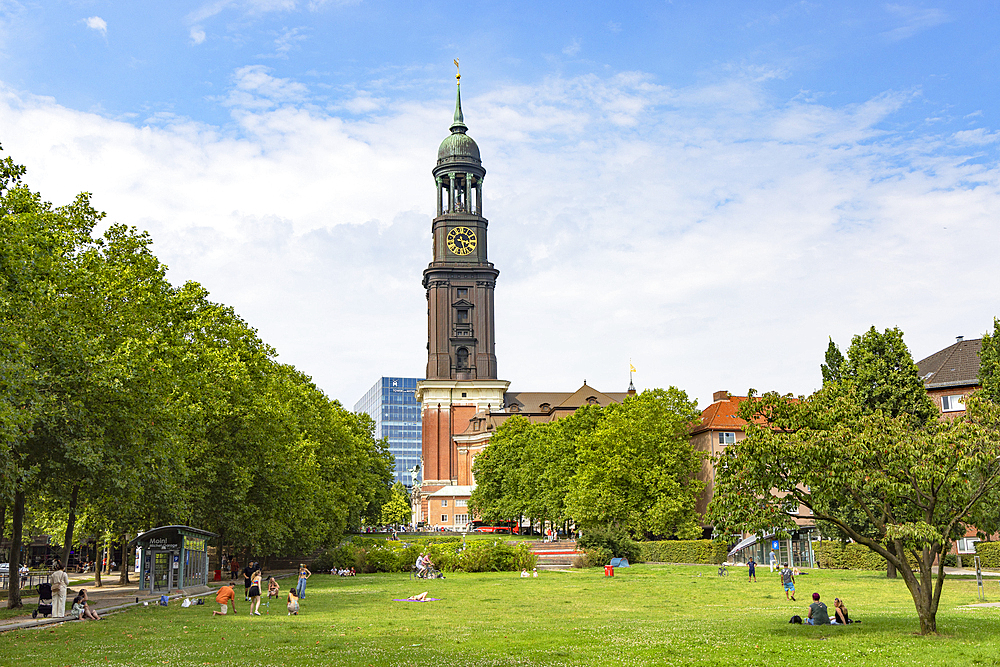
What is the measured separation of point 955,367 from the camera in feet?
230

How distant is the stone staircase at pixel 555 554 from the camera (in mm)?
70631

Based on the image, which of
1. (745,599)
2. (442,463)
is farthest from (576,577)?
(442,463)

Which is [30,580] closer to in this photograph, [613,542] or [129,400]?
[129,400]

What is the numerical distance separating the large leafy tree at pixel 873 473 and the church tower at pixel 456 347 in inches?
5250

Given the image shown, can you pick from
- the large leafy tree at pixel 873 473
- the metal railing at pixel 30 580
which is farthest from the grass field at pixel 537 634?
the metal railing at pixel 30 580

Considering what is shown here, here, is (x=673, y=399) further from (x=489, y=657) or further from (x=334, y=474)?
(x=489, y=657)

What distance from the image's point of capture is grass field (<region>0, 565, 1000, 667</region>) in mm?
19234

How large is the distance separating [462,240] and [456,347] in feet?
61.0

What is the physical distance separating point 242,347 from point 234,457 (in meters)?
7.08

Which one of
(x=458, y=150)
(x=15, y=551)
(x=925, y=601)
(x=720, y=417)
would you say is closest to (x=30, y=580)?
(x=15, y=551)

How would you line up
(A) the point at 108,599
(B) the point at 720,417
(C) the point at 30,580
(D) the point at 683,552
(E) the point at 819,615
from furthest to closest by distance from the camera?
(B) the point at 720,417 → (D) the point at 683,552 → (C) the point at 30,580 → (A) the point at 108,599 → (E) the point at 819,615

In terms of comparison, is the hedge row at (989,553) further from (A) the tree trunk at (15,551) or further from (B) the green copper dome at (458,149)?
(B) the green copper dome at (458,149)

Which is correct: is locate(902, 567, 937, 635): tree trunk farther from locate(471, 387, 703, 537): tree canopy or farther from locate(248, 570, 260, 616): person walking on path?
locate(471, 387, 703, 537): tree canopy

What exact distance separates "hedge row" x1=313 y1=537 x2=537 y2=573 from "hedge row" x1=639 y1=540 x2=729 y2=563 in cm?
1003
